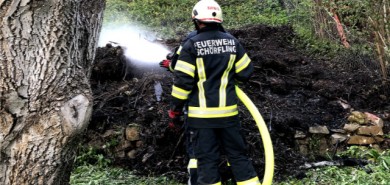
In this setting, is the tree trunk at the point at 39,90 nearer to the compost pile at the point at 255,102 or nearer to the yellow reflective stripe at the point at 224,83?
the yellow reflective stripe at the point at 224,83

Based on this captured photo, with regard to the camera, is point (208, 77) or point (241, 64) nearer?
point (208, 77)

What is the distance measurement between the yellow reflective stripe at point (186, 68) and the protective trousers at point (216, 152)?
1.83 ft

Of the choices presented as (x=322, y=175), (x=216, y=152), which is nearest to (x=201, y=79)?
(x=216, y=152)

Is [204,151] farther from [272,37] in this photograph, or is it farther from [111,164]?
[272,37]

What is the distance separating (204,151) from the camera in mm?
4250

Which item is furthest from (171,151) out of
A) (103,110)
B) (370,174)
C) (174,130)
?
(370,174)

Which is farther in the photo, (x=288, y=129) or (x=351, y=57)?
(x=351, y=57)

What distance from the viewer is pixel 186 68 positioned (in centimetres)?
406

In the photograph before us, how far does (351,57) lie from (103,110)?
4138 mm

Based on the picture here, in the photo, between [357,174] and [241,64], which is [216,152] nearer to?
[241,64]

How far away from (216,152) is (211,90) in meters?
0.61

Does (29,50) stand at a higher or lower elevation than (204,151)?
higher

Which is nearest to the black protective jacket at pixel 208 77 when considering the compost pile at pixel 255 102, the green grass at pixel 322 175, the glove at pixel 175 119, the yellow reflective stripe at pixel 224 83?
the yellow reflective stripe at pixel 224 83

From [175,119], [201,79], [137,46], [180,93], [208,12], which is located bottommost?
[175,119]
